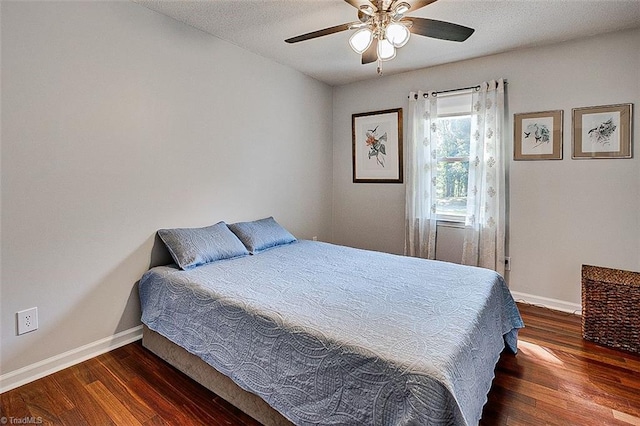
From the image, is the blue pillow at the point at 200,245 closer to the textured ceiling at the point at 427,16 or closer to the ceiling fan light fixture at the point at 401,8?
the textured ceiling at the point at 427,16

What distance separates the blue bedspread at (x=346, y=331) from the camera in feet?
4.05

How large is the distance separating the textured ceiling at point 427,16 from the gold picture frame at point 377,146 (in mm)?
791

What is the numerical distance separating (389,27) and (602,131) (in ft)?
7.29

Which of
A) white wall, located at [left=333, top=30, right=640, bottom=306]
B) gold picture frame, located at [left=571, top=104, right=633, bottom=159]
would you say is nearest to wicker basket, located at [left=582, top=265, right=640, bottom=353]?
white wall, located at [left=333, top=30, right=640, bottom=306]

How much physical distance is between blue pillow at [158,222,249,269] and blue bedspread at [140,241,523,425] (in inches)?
3.6

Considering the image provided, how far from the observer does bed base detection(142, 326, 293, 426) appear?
1605 mm

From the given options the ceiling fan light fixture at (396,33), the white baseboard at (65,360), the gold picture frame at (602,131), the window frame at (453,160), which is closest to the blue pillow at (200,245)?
the white baseboard at (65,360)

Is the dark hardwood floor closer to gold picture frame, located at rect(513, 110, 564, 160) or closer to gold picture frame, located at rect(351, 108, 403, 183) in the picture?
gold picture frame, located at rect(513, 110, 564, 160)

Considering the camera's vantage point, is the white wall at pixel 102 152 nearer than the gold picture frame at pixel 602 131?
Yes

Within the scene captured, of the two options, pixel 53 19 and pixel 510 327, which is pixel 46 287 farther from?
pixel 510 327

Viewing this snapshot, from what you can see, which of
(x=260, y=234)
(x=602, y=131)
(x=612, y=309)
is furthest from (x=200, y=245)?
(x=602, y=131)

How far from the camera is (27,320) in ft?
6.40

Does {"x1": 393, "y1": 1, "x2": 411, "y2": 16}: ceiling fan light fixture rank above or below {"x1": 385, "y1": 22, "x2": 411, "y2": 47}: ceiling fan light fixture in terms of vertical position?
above

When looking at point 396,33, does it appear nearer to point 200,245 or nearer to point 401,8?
point 401,8
